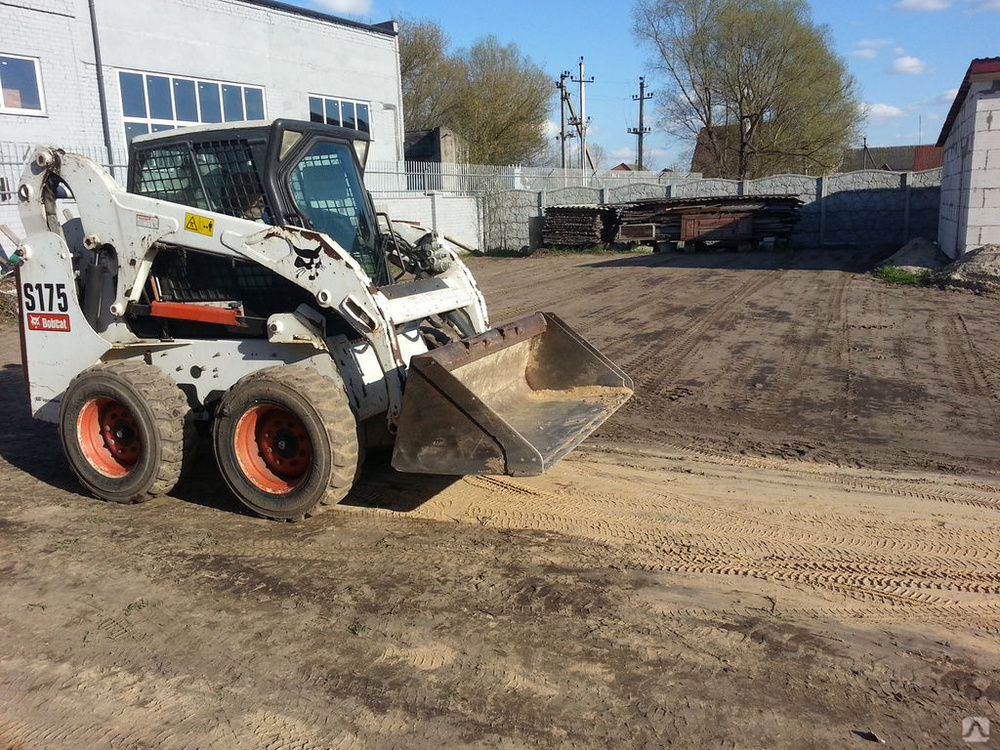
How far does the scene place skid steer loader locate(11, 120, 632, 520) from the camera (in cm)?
485

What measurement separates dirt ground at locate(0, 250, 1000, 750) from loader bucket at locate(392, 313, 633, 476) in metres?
0.49

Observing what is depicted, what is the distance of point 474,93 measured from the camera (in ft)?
154

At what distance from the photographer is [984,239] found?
606 inches

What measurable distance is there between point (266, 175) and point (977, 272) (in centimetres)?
1374

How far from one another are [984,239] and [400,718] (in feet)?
52.5

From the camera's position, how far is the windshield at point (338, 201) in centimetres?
557

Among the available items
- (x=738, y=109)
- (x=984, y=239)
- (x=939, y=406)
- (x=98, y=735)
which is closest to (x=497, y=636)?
(x=98, y=735)

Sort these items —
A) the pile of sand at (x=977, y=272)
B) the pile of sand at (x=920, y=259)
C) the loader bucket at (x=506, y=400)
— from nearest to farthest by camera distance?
1. the loader bucket at (x=506, y=400)
2. the pile of sand at (x=977, y=272)
3. the pile of sand at (x=920, y=259)

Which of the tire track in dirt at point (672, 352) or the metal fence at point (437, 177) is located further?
the metal fence at point (437, 177)

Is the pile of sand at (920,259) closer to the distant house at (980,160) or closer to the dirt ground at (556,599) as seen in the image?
the distant house at (980,160)

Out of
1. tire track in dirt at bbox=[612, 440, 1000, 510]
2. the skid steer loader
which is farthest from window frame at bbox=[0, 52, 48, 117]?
tire track in dirt at bbox=[612, 440, 1000, 510]

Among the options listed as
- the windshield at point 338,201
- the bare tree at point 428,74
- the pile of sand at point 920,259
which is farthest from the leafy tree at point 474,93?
the windshield at point 338,201

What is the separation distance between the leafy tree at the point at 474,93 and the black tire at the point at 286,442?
1697 inches

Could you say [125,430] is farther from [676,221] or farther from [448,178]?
[448,178]
